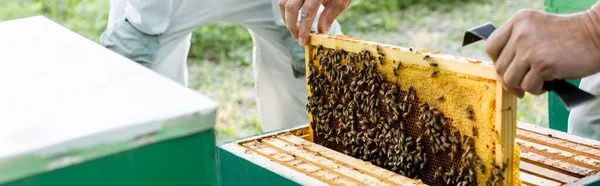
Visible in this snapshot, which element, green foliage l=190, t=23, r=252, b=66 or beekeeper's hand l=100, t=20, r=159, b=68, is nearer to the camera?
beekeeper's hand l=100, t=20, r=159, b=68

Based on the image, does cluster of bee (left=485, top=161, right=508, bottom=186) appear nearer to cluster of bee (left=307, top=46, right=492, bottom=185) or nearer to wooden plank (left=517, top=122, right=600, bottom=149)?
cluster of bee (left=307, top=46, right=492, bottom=185)

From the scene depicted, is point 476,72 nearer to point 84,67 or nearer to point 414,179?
point 414,179

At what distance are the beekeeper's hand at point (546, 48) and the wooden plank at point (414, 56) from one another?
0.09m

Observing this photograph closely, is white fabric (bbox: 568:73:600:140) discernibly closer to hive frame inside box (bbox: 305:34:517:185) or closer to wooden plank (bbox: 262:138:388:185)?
hive frame inside box (bbox: 305:34:517:185)

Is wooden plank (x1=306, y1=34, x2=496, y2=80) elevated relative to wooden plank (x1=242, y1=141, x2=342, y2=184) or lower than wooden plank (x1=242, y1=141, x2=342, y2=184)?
elevated

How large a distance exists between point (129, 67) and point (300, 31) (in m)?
0.83

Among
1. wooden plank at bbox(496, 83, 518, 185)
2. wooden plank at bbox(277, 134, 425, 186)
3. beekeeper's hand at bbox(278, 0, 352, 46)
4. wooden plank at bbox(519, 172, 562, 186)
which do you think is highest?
beekeeper's hand at bbox(278, 0, 352, 46)

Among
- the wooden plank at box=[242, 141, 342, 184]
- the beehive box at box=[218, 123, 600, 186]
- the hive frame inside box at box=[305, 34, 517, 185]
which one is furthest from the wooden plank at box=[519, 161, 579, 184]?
the wooden plank at box=[242, 141, 342, 184]

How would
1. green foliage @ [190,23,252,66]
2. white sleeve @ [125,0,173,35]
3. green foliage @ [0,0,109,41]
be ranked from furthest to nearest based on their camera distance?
green foliage @ [0,0,109,41] → green foliage @ [190,23,252,66] → white sleeve @ [125,0,173,35]

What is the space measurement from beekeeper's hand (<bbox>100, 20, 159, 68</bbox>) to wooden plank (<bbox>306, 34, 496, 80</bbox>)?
3.12ft

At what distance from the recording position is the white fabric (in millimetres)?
2402

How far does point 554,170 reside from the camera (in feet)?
6.22

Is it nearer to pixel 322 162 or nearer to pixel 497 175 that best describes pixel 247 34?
pixel 322 162

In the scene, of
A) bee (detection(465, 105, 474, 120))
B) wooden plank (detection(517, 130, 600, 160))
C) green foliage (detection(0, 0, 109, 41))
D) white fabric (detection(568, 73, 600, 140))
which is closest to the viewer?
bee (detection(465, 105, 474, 120))
